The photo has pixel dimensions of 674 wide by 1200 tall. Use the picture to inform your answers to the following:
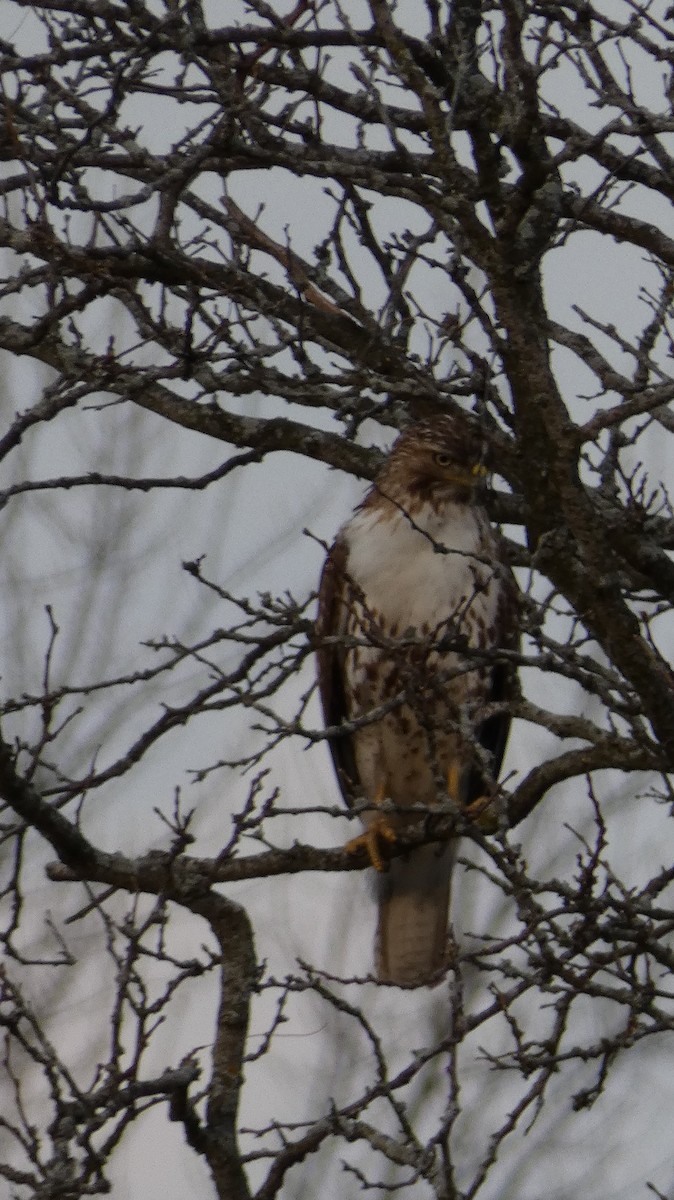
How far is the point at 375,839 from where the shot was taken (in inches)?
230

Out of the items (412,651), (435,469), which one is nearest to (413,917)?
(412,651)

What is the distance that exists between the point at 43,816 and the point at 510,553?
2048 millimetres

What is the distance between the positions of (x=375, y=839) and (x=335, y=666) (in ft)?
2.70

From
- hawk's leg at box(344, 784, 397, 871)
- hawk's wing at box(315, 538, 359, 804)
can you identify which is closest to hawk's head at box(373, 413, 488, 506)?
hawk's wing at box(315, 538, 359, 804)

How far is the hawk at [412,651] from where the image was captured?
600 centimetres

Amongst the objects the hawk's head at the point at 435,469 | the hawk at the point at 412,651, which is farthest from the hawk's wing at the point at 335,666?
the hawk's head at the point at 435,469

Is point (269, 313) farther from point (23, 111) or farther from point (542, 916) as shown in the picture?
point (542, 916)

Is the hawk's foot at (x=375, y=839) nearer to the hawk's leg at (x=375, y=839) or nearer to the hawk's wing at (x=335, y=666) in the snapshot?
the hawk's leg at (x=375, y=839)

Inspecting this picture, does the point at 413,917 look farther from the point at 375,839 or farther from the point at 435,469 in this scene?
the point at 435,469

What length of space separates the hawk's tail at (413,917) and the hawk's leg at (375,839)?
0.62 m

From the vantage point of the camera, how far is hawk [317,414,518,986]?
19.7ft

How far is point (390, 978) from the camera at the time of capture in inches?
259

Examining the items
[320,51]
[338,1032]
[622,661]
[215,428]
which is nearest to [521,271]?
[622,661]

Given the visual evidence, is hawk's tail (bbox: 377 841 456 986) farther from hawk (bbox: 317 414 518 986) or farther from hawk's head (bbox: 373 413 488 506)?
hawk's head (bbox: 373 413 488 506)
